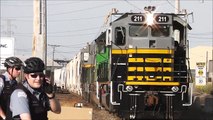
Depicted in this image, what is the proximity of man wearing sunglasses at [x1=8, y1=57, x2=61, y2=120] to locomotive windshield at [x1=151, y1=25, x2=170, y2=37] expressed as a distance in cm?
1192

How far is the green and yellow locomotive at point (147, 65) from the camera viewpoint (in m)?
16.1

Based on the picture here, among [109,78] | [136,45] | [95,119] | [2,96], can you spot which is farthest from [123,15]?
[2,96]

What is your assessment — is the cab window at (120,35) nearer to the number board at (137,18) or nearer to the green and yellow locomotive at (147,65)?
the green and yellow locomotive at (147,65)

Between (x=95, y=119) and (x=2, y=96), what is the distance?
9995 mm

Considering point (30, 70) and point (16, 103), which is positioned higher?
point (30, 70)

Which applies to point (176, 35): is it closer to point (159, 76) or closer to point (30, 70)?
point (159, 76)

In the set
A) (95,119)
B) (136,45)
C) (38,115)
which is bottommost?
(95,119)

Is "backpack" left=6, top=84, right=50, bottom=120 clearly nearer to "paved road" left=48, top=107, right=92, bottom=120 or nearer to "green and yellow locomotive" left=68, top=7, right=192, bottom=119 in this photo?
"paved road" left=48, top=107, right=92, bottom=120

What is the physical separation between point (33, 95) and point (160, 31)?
40.3ft

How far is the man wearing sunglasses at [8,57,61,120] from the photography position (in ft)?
15.9

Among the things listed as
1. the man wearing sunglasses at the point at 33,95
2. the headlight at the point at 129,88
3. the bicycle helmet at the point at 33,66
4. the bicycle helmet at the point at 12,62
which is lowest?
the headlight at the point at 129,88

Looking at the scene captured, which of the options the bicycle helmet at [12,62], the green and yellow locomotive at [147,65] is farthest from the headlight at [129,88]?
the bicycle helmet at [12,62]

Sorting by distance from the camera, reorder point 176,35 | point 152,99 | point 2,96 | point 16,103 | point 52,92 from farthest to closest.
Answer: point 176,35
point 152,99
point 2,96
point 52,92
point 16,103

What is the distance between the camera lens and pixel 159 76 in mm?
16516
